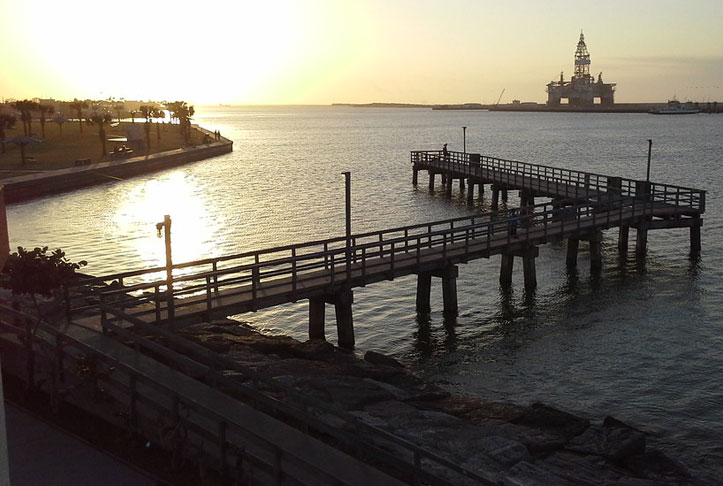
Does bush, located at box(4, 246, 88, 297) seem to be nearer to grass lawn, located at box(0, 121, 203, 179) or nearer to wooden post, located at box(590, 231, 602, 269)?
wooden post, located at box(590, 231, 602, 269)

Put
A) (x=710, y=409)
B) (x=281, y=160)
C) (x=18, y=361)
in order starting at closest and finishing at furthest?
1. (x=18, y=361)
2. (x=710, y=409)
3. (x=281, y=160)

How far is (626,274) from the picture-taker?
33281 mm

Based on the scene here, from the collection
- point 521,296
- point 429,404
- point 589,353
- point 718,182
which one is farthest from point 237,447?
point 718,182

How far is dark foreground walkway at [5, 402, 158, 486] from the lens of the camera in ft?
32.0

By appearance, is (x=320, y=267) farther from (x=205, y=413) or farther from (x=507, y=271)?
(x=205, y=413)

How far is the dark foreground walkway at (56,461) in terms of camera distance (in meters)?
9.75

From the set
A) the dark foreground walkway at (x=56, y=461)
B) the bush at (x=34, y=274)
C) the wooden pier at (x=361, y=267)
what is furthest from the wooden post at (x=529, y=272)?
the dark foreground walkway at (x=56, y=461)

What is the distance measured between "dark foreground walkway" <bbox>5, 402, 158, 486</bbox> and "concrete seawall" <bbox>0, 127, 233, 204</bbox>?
46.6m

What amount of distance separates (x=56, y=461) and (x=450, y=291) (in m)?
18.0

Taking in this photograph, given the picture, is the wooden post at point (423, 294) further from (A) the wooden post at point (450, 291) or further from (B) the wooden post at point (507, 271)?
(B) the wooden post at point (507, 271)

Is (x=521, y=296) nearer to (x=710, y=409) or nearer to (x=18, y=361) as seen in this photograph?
(x=710, y=409)

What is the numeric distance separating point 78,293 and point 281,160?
96.0 meters

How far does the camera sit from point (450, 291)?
26.5 m

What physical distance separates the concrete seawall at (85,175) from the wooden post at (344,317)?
3896 cm
